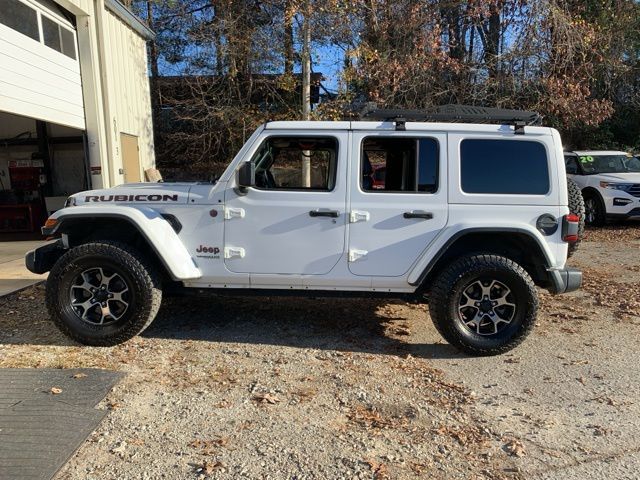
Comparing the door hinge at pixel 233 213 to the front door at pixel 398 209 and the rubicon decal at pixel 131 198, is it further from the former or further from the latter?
the front door at pixel 398 209

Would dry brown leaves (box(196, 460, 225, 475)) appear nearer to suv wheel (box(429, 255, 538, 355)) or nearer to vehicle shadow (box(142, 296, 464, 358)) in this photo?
vehicle shadow (box(142, 296, 464, 358))

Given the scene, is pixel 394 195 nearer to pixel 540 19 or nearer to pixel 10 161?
pixel 540 19

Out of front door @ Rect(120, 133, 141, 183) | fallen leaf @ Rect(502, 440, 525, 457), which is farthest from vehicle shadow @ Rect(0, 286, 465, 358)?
front door @ Rect(120, 133, 141, 183)

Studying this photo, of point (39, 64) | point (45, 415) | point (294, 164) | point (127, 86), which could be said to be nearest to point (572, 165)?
point (294, 164)

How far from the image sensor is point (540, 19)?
12.5 meters

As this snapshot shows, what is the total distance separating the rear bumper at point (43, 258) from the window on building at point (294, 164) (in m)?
1.98

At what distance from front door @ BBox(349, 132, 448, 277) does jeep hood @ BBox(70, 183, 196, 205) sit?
1.52 metres

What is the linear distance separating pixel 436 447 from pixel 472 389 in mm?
904

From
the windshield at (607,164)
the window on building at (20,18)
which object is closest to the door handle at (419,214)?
the window on building at (20,18)

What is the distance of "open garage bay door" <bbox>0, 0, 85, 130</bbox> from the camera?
26.6 ft

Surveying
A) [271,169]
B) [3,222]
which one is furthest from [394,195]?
[3,222]

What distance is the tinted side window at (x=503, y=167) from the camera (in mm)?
4277

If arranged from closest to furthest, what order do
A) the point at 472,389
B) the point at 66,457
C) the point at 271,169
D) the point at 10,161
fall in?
the point at 66,457 < the point at 472,389 < the point at 271,169 < the point at 10,161

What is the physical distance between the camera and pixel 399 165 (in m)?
4.52
